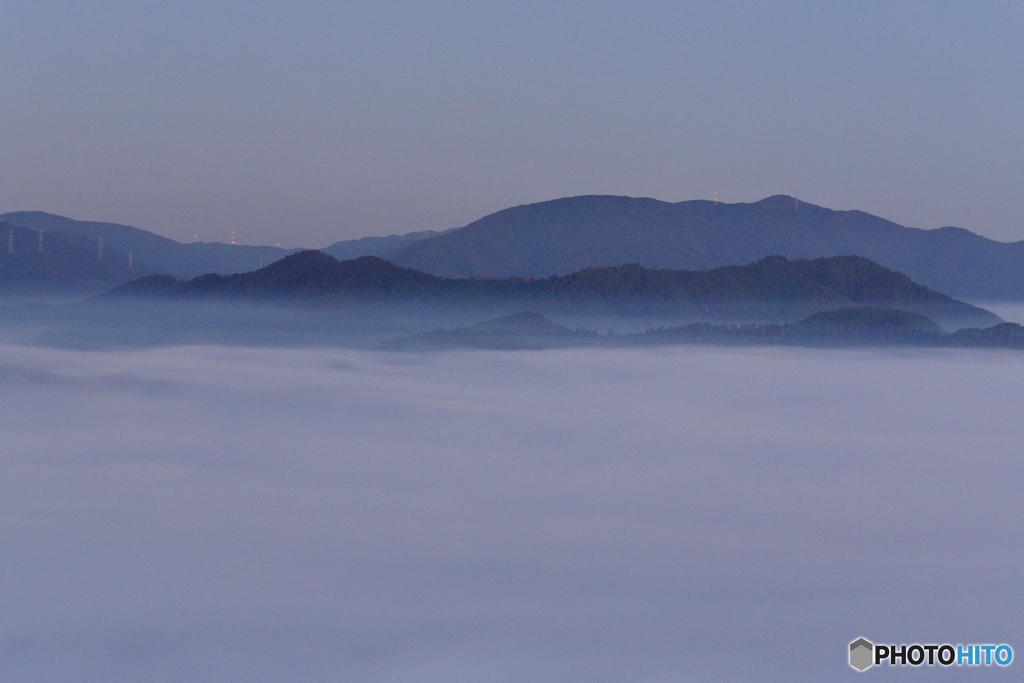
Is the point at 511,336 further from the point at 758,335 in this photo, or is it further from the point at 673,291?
the point at 758,335

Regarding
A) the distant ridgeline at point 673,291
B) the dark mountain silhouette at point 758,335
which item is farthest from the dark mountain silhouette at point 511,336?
the distant ridgeline at point 673,291

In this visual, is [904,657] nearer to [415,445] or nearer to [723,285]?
[415,445]

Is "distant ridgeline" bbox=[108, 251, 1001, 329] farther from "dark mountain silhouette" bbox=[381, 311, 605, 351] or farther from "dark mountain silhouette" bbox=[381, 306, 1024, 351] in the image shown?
"dark mountain silhouette" bbox=[381, 311, 605, 351]

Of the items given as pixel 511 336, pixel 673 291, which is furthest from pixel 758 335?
pixel 511 336

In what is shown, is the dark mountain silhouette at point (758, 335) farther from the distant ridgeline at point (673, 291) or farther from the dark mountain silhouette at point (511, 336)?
the distant ridgeline at point (673, 291)

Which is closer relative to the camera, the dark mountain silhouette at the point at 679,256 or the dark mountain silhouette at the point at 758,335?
the dark mountain silhouette at the point at 758,335

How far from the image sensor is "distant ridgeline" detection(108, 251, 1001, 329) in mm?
112250

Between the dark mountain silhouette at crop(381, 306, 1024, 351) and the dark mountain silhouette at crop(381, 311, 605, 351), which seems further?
the dark mountain silhouette at crop(381, 311, 605, 351)

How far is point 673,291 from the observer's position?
117 metres

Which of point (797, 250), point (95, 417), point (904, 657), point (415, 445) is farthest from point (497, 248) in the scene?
point (904, 657)

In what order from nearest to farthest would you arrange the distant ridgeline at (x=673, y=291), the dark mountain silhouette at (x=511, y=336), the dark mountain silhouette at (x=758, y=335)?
the dark mountain silhouette at (x=758, y=335), the dark mountain silhouette at (x=511, y=336), the distant ridgeline at (x=673, y=291)

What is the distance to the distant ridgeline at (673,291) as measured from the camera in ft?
368

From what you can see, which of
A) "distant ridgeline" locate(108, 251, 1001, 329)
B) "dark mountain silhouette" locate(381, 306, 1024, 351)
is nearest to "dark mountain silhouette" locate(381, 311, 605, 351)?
"dark mountain silhouette" locate(381, 306, 1024, 351)

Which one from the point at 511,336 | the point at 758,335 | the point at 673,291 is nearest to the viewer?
the point at 758,335
